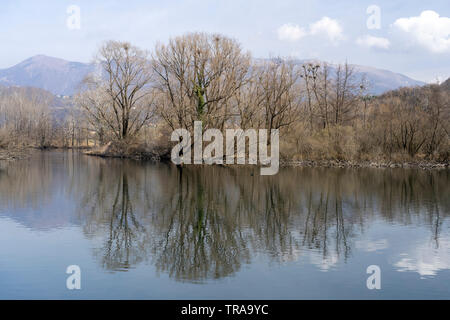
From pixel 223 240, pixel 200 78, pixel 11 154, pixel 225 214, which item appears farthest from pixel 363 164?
pixel 11 154

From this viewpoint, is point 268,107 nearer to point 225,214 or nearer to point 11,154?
point 11,154

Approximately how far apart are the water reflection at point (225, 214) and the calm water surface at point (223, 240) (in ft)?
0.14

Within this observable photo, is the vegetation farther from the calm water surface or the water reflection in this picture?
the calm water surface

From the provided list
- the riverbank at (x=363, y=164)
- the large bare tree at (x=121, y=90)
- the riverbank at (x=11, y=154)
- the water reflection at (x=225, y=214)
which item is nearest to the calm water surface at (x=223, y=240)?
the water reflection at (x=225, y=214)

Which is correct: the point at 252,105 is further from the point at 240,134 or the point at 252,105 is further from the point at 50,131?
the point at 50,131

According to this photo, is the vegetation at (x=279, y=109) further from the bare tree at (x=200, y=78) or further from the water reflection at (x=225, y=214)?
the water reflection at (x=225, y=214)

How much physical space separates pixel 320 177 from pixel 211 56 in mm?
13371

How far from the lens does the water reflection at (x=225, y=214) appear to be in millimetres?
9656

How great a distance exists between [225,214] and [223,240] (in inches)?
126

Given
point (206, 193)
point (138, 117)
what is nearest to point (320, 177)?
point (206, 193)

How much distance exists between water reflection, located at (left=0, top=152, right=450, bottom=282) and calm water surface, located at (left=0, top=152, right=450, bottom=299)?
0.04 m

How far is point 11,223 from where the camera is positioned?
489 inches

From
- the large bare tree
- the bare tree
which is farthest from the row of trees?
the large bare tree

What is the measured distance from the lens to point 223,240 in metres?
11.0
